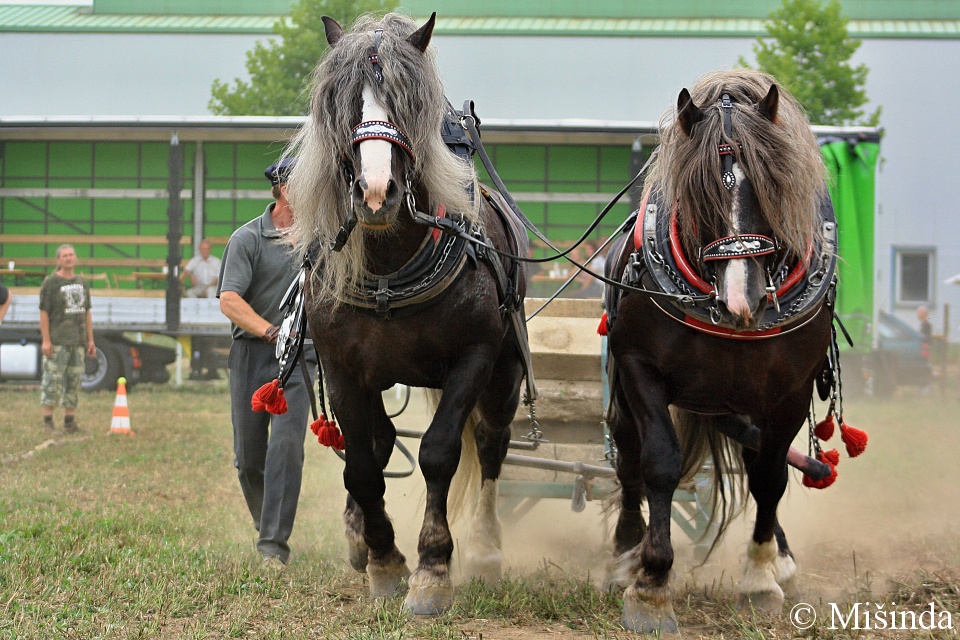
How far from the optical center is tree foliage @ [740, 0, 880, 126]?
53.9 ft

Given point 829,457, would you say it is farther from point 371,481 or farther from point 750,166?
point 371,481

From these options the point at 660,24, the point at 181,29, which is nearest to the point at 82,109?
the point at 181,29

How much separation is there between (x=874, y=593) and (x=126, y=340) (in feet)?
36.2

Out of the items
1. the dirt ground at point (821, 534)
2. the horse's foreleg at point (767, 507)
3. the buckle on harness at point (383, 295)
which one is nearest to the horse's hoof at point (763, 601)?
the horse's foreleg at point (767, 507)

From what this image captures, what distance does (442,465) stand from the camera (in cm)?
362

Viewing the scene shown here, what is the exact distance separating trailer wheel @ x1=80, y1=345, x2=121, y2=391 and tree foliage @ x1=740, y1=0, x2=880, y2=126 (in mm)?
10603

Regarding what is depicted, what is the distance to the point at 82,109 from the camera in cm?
1900

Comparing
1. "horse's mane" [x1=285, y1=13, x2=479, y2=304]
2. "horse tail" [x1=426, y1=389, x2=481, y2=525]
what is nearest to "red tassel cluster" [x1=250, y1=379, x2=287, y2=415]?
"horse's mane" [x1=285, y1=13, x2=479, y2=304]

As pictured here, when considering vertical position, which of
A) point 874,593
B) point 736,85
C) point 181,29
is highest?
point 181,29

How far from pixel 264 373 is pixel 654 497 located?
2.15 metres

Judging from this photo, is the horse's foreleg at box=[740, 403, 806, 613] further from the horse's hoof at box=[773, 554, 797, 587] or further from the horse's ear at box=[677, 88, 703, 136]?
the horse's ear at box=[677, 88, 703, 136]

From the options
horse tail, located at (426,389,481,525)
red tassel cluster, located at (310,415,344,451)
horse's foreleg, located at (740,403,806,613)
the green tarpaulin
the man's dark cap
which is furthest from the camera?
the green tarpaulin

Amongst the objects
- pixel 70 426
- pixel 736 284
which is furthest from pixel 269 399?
pixel 70 426

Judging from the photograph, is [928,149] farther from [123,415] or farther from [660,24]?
[123,415]
